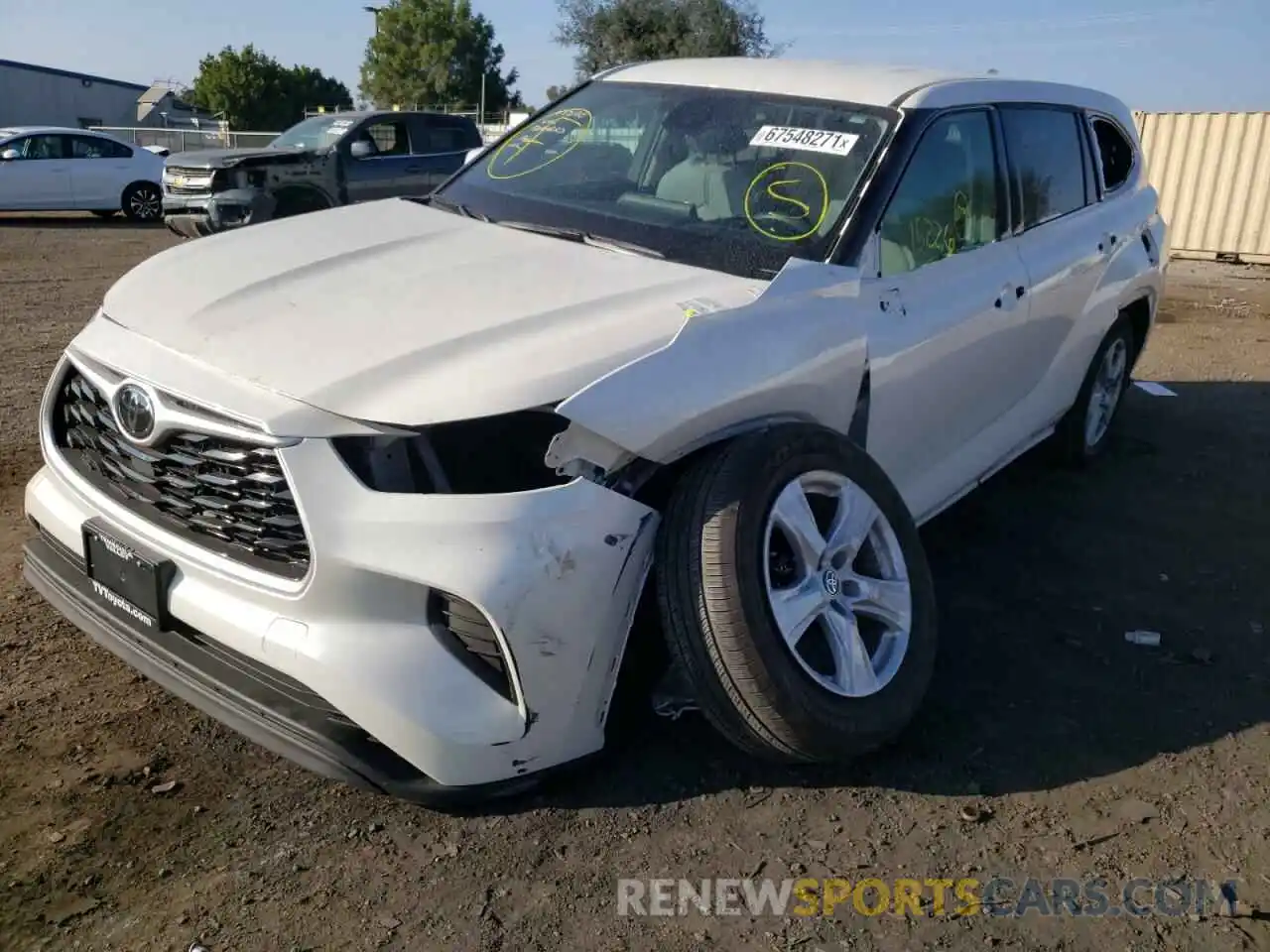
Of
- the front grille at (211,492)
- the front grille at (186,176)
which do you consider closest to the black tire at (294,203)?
the front grille at (186,176)

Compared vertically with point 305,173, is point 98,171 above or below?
below

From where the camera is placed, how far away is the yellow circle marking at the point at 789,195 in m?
3.40

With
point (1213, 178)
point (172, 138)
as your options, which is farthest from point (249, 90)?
point (1213, 178)

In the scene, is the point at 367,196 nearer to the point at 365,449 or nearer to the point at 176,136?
the point at 365,449

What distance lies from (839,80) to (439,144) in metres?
11.4

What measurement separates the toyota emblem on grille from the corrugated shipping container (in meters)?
16.0

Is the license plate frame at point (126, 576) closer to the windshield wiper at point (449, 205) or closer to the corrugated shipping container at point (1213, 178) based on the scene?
the windshield wiper at point (449, 205)

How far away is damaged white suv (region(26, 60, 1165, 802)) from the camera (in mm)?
2410

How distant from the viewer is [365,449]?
97.4 inches

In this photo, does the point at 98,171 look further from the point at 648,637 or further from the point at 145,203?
the point at 648,637

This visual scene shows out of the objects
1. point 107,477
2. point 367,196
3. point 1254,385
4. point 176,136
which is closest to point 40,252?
point 367,196

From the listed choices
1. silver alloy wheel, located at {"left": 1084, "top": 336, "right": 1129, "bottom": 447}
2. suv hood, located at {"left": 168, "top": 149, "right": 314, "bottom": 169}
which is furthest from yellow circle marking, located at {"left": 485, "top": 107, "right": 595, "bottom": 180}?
suv hood, located at {"left": 168, "top": 149, "right": 314, "bottom": 169}

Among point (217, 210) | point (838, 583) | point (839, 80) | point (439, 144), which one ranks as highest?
point (839, 80)

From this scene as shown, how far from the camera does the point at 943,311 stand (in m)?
3.63
